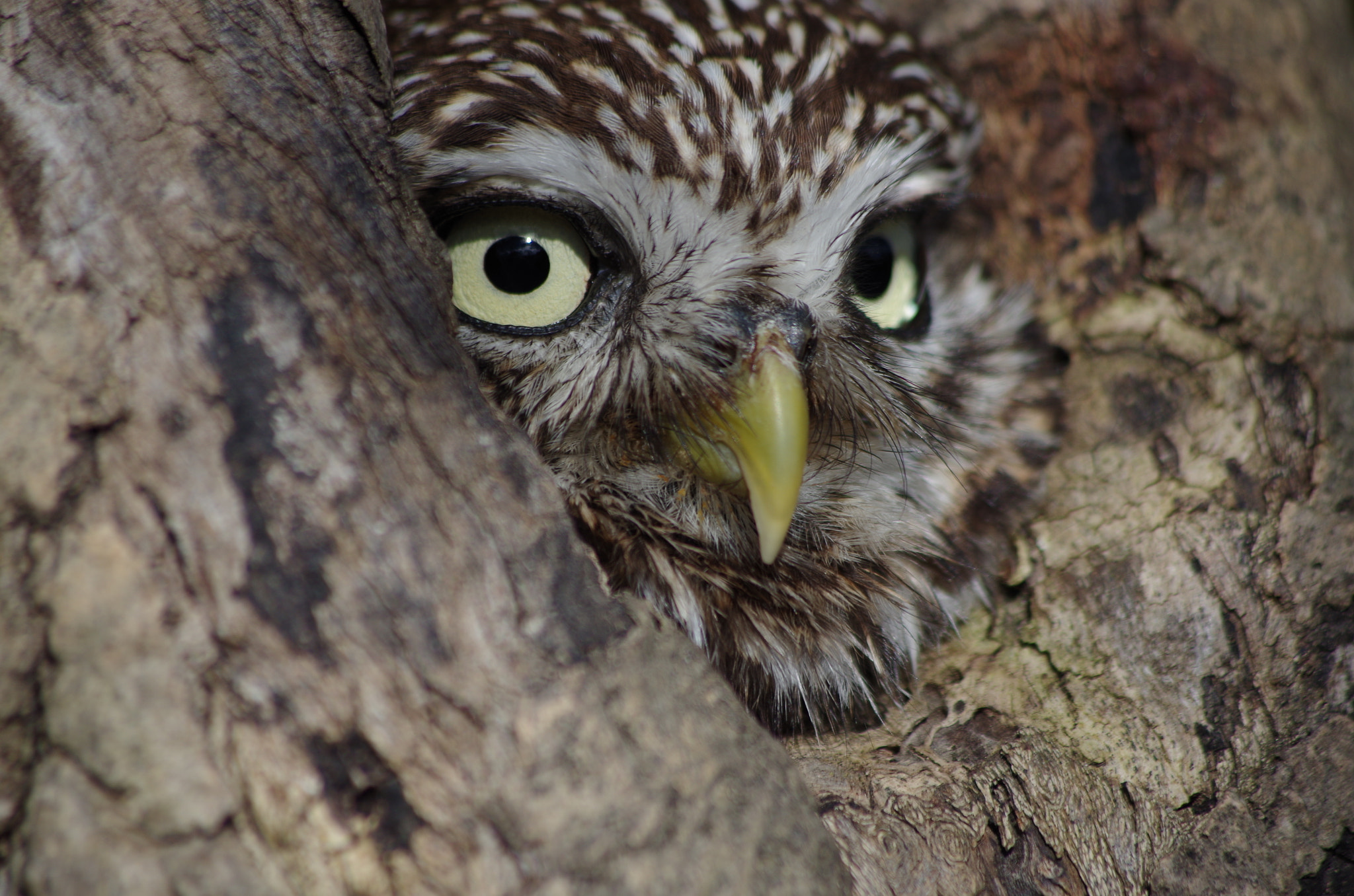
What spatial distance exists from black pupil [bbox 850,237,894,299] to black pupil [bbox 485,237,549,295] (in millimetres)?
642

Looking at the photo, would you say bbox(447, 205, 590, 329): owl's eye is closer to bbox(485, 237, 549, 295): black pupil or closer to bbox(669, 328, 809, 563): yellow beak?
bbox(485, 237, 549, 295): black pupil

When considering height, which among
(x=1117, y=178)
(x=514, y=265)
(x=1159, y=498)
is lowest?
(x=514, y=265)

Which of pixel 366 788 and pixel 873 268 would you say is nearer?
pixel 366 788

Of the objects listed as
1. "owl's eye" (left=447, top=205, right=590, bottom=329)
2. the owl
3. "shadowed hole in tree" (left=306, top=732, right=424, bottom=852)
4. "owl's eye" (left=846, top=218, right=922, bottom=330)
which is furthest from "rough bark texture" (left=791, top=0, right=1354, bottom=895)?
"owl's eye" (left=447, top=205, right=590, bottom=329)

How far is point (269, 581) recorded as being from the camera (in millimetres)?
1046

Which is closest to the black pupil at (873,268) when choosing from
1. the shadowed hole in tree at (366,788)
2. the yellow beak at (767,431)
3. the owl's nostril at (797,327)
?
the owl's nostril at (797,327)

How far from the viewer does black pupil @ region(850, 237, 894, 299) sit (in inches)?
78.4

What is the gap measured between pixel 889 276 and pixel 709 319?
1.97 feet

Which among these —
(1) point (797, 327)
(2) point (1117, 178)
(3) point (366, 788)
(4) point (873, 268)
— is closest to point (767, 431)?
(1) point (797, 327)

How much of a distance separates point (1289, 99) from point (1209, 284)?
55cm

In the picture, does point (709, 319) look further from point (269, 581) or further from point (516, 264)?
point (269, 581)

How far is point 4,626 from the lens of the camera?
1.04m

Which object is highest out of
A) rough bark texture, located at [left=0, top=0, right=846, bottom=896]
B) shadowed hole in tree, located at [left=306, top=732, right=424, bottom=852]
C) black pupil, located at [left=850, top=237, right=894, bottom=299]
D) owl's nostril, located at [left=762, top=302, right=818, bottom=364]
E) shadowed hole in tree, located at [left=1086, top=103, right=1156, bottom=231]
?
shadowed hole in tree, located at [left=1086, top=103, right=1156, bottom=231]

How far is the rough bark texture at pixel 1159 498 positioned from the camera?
4.84 feet
